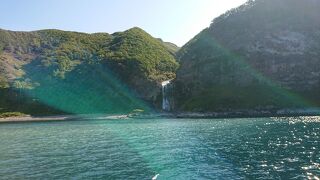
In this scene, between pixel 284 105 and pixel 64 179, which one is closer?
pixel 64 179

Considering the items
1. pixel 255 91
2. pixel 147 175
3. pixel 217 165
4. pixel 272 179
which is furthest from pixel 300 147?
pixel 255 91

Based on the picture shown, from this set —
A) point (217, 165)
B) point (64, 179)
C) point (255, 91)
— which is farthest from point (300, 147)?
point (255, 91)

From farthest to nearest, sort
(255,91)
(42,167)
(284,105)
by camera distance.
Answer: (255,91) → (284,105) → (42,167)

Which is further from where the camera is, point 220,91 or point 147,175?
point 220,91

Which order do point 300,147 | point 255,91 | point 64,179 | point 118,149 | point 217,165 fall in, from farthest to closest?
point 255,91 → point 118,149 → point 300,147 → point 217,165 → point 64,179

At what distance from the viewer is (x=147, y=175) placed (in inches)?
1861

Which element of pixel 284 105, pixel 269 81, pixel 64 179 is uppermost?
pixel 269 81

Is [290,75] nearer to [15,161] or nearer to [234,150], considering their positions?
[234,150]

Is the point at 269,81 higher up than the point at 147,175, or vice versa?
the point at 269,81

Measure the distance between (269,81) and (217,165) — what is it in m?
153

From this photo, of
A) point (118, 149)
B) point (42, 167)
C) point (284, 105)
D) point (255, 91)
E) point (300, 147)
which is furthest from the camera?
point (255, 91)

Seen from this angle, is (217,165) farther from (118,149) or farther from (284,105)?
(284,105)

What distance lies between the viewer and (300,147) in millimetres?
62531

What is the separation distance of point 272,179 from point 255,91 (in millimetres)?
154552
